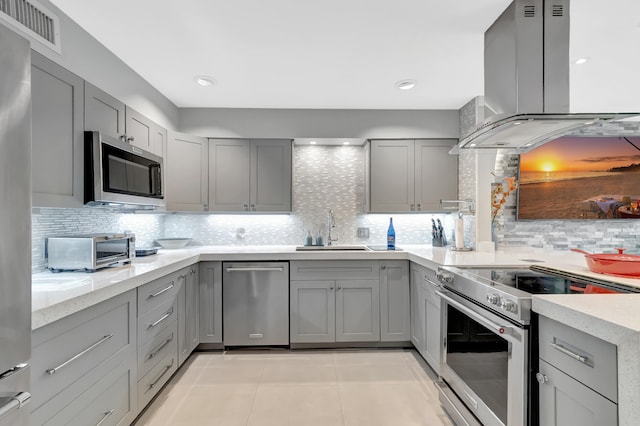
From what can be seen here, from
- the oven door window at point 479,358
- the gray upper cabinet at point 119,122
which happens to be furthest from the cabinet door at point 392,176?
the gray upper cabinet at point 119,122

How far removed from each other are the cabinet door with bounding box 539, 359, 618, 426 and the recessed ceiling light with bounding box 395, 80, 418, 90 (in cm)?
231

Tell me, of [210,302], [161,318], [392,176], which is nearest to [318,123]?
[392,176]

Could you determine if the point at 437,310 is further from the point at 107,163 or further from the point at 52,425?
the point at 107,163

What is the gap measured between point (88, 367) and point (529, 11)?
2857mm

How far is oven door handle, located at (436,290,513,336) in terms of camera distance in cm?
135

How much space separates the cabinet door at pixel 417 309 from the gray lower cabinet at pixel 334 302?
32cm

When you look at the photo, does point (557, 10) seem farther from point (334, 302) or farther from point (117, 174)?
point (117, 174)

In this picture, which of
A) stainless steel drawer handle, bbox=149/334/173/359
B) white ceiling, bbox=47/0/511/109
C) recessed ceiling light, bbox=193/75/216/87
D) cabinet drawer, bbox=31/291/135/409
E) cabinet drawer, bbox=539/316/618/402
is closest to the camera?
cabinet drawer, bbox=539/316/618/402

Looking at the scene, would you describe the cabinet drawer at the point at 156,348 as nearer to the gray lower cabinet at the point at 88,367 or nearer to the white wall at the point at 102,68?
the gray lower cabinet at the point at 88,367

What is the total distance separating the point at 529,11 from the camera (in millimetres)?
1694

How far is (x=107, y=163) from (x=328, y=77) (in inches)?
70.6

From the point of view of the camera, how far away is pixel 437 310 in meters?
2.32

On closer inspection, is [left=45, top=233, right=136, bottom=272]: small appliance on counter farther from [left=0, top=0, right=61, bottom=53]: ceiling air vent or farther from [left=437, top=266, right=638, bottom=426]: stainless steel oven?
[left=437, top=266, right=638, bottom=426]: stainless steel oven

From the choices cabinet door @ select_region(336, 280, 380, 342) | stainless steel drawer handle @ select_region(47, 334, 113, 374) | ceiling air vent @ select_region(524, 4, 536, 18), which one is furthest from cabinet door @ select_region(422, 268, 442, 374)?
stainless steel drawer handle @ select_region(47, 334, 113, 374)
